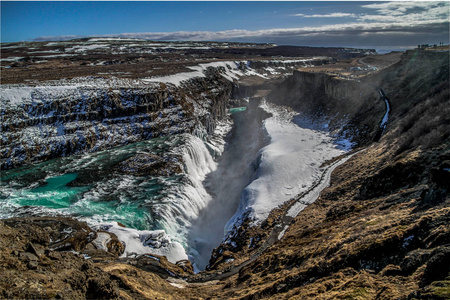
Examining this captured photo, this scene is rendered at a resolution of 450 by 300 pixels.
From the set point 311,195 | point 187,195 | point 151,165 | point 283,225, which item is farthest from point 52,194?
point 311,195

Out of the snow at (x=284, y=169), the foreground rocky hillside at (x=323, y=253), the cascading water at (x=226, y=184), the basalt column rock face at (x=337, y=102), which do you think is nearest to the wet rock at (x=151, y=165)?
the cascading water at (x=226, y=184)

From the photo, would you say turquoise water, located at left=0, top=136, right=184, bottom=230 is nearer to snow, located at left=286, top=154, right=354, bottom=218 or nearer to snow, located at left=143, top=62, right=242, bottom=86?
Answer: snow, located at left=286, top=154, right=354, bottom=218

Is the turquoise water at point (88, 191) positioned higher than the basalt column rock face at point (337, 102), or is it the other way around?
the basalt column rock face at point (337, 102)

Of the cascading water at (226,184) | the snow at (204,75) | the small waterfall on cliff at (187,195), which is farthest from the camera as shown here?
the snow at (204,75)

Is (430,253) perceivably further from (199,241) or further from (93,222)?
(93,222)

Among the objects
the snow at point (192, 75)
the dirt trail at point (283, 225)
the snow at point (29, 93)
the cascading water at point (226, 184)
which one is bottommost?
the cascading water at point (226, 184)

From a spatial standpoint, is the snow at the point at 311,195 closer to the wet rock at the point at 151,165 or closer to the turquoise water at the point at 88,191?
the turquoise water at the point at 88,191
